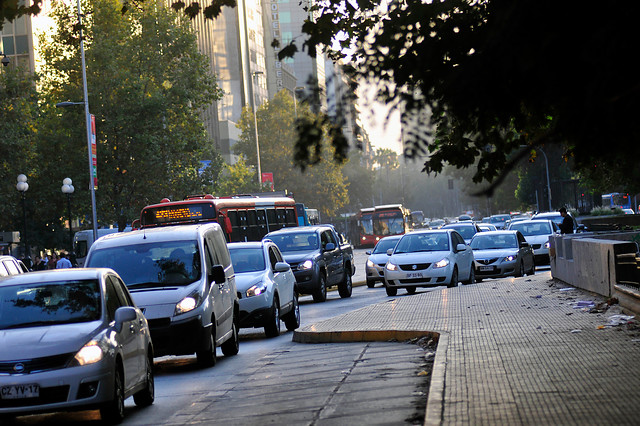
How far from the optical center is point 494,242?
105ft

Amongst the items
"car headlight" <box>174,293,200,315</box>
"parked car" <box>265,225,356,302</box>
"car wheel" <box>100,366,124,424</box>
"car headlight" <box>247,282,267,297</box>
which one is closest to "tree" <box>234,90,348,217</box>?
"parked car" <box>265,225,356,302</box>

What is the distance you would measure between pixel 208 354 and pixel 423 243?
14.7m

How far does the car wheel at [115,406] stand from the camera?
9609 mm

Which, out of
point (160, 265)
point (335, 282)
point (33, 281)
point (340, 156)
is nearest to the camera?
point (340, 156)

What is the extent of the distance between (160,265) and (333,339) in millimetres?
3042

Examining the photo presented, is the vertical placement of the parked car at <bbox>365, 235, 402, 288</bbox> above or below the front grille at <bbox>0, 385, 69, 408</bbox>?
below

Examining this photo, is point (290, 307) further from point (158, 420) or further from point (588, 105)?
point (588, 105)

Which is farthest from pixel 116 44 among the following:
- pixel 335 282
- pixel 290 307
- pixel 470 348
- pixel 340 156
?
pixel 340 156

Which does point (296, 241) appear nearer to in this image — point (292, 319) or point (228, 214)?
point (228, 214)

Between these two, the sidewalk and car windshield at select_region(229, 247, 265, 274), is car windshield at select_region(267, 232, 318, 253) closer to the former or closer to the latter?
the sidewalk

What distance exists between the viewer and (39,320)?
10.2 m

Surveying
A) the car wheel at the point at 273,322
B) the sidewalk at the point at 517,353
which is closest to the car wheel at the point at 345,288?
the sidewalk at the point at 517,353

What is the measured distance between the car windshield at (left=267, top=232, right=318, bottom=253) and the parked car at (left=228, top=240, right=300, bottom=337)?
634 cm

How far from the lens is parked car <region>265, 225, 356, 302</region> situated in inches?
1045
